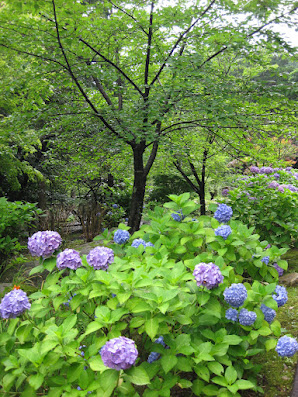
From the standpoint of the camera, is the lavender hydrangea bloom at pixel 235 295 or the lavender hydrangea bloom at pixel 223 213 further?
the lavender hydrangea bloom at pixel 223 213

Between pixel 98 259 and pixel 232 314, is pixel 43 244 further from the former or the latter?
pixel 232 314

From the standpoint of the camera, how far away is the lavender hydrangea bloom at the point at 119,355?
1157 millimetres

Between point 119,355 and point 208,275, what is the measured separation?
573 mm

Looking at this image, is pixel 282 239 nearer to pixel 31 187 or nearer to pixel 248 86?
pixel 248 86

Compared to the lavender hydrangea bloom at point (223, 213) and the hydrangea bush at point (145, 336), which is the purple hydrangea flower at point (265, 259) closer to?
the hydrangea bush at point (145, 336)

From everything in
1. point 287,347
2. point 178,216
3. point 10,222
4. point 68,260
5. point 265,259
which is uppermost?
point 178,216

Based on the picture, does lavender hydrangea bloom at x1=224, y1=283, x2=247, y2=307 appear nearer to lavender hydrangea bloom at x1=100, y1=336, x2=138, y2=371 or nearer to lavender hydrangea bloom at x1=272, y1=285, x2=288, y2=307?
lavender hydrangea bloom at x1=272, y1=285, x2=288, y2=307

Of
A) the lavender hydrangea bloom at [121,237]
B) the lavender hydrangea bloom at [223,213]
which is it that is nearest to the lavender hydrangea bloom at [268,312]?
the lavender hydrangea bloom at [223,213]

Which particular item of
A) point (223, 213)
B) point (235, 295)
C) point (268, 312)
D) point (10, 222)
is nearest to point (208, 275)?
point (235, 295)

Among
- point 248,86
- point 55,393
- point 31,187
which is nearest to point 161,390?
point 55,393

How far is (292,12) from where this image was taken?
355 cm

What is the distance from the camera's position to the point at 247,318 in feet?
5.16

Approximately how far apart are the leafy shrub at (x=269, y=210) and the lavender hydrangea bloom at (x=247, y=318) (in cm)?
228

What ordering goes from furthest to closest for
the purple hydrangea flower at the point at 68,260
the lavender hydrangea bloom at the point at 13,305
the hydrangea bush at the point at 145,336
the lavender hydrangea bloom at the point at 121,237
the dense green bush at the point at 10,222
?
1. the dense green bush at the point at 10,222
2. the lavender hydrangea bloom at the point at 121,237
3. the purple hydrangea flower at the point at 68,260
4. the lavender hydrangea bloom at the point at 13,305
5. the hydrangea bush at the point at 145,336
